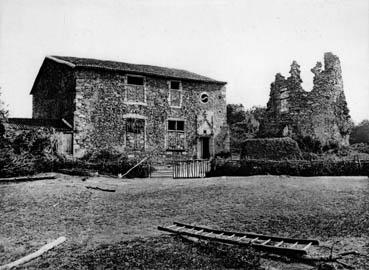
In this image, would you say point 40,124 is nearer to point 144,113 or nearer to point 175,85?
point 144,113

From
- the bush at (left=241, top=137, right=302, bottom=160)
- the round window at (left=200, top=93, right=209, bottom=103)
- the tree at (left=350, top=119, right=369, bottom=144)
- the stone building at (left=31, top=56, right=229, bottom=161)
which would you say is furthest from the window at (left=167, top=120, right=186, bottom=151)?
the tree at (left=350, top=119, right=369, bottom=144)

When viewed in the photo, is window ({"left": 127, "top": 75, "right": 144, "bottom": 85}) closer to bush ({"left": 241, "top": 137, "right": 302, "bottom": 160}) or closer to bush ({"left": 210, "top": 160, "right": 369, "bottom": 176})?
bush ({"left": 241, "top": 137, "right": 302, "bottom": 160})

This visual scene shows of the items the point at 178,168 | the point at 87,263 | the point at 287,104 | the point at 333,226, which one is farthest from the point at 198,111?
the point at 87,263

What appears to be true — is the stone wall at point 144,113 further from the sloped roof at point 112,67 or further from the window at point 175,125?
the sloped roof at point 112,67

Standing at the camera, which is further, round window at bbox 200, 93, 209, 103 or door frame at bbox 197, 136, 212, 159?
round window at bbox 200, 93, 209, 103

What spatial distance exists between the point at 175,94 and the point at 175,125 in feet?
7.21

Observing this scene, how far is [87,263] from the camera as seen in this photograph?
17.8ft

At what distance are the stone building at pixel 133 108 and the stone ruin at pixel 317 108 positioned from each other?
4.50m

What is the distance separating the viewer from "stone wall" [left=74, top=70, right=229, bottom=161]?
20.6 meters

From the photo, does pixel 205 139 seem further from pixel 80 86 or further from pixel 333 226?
pixel 333 226

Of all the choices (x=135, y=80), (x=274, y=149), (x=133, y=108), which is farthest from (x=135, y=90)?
(x=274, y=149)

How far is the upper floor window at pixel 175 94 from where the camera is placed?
23.4 meters

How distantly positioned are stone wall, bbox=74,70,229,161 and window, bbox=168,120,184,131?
11.3 inches

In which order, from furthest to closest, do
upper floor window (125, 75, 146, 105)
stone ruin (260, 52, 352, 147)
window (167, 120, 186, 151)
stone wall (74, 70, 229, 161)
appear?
1. stone ruin (260, 52, 352, 147)
2. window (167, 120, 186, 151)
3. upper floor window (125, 75, 146, 105)
4. stone wall (74, 70, 229, 161)
